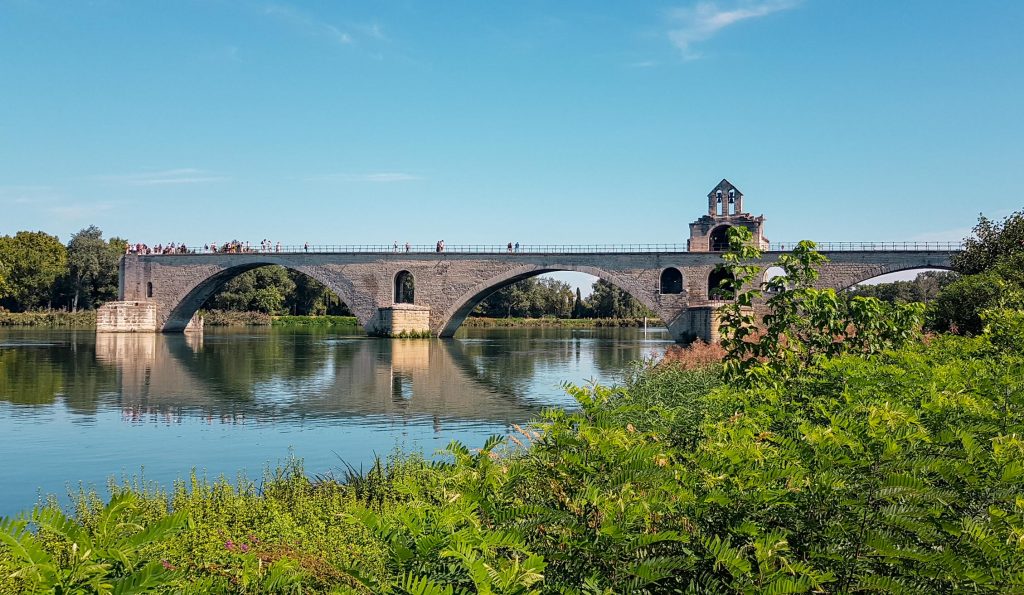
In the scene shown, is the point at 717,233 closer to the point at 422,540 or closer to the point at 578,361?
the point at 578,361

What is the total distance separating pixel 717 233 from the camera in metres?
58.8

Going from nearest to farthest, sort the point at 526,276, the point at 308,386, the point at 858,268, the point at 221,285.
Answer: the point at 308,386 → the point at 858,268 → the point at 526,276 → the point at 221,285

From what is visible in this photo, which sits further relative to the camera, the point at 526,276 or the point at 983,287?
the point at 526,276

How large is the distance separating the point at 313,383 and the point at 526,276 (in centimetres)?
3568

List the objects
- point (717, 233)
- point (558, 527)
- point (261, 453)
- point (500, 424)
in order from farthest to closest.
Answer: point (717, 233), point (500, 424), point (261, 453), point (558, 527)

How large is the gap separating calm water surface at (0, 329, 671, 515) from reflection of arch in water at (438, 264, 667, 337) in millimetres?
14520

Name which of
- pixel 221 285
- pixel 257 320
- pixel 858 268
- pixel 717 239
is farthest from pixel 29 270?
pixel 858 268

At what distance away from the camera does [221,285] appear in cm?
7019

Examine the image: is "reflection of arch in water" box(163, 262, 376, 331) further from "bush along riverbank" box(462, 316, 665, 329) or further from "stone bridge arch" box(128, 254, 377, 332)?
"bush along riverbank" box(462, 316, 665, 329)

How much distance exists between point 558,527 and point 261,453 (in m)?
12.4

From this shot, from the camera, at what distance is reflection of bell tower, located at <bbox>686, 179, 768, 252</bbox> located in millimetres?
57281

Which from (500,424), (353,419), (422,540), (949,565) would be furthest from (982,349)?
(353,419)

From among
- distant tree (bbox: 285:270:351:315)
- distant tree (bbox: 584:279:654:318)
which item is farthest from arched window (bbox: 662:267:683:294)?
distant tree (bbox: 285:270:351:315)

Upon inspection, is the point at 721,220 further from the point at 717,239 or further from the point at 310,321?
the point at 310,321
